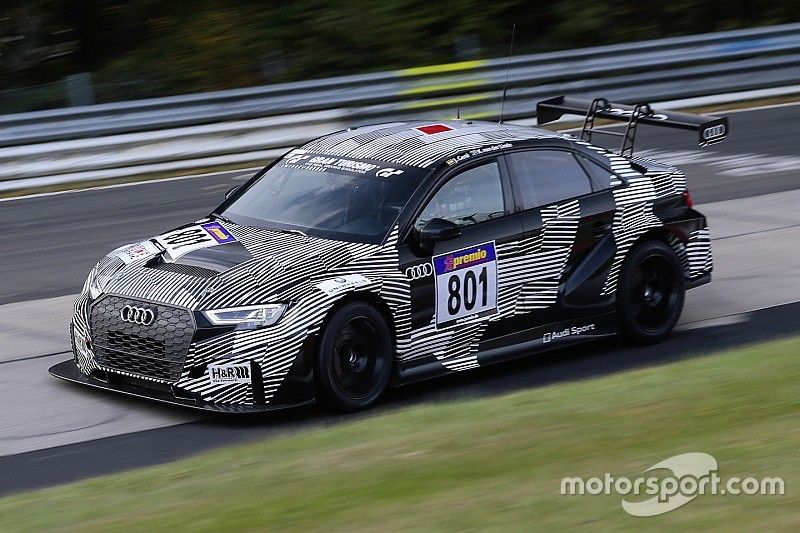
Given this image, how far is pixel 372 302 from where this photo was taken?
25.2 ft

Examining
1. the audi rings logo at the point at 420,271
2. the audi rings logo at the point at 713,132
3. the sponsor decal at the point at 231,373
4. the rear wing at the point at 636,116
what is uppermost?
the rear wing at the point at 636,116

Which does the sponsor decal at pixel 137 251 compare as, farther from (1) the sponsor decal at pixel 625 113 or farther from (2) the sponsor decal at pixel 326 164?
(1) the sponsor decal at pixel 625 113

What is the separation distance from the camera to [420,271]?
7922 millimetres

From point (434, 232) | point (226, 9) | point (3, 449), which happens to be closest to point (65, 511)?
point (3, 449)

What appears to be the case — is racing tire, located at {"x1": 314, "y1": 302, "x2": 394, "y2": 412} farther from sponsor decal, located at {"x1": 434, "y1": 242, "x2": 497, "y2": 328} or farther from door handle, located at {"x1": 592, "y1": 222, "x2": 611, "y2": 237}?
door handle, located at {"x1": 592, "y1": 222, "x2": 611, "y2": 237}

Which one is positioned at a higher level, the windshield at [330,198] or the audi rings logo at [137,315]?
the windshield at [330,198]

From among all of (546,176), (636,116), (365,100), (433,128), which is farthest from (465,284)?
(365,100)

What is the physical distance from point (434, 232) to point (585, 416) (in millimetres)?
1919

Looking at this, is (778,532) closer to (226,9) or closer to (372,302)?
(372,302)

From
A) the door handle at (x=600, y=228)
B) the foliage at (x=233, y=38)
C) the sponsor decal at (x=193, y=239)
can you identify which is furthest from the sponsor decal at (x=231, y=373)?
the foliage at (x=233, y=38)

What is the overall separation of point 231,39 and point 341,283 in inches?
650

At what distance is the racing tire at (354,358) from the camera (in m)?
7.45

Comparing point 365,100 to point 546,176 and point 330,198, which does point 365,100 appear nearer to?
point 546,176

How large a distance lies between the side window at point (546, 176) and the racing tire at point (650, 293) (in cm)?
65
